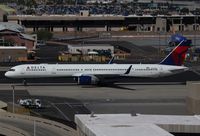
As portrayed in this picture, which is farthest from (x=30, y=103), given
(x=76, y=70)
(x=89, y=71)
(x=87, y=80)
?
(x=89, y=71)

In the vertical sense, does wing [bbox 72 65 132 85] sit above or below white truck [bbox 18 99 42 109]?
below

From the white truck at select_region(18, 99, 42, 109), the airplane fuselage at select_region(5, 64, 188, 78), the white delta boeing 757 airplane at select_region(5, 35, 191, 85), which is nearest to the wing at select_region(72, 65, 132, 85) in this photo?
the white delta boeing 757 airplane at select_region(5, 35, 191, 85)

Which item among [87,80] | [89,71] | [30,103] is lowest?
[87,80]

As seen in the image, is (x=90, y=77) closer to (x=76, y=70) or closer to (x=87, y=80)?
(x=87, y=80)

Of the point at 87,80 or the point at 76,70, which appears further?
the point at 76,70

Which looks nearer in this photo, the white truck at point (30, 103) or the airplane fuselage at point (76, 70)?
the white truck at point (30, 103)

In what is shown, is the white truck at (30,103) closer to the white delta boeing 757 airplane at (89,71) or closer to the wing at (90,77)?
the wing at (90,77)

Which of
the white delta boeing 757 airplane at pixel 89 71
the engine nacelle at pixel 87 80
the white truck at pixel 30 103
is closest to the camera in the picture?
the white truck at pixel 30 103

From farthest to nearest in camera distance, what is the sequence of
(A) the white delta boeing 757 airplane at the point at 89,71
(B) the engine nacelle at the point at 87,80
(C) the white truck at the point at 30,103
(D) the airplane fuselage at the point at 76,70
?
1. (D) the airplane fuselage at the point at 76,70
2. (A) the white delta boeing 757 airplane at the point at 89,71
3. (B) the engine nacelle at the point at 87,80
4. (C) the white truck at the point at 30,103

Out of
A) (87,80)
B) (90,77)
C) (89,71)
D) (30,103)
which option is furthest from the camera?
(89,71)

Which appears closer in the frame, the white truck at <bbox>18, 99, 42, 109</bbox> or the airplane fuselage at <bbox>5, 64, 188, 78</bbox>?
the white truck at <bbox>18, 99, 42, 109</bbox>

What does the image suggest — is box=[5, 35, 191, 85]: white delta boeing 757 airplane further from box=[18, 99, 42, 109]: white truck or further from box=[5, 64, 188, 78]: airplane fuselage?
box=[18, 99, 42, 109]: white truck

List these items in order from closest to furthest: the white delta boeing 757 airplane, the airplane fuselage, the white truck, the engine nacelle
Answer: the white truck → the engine nacelle → the white delta boeing 757 airplane → the airplane fuselage

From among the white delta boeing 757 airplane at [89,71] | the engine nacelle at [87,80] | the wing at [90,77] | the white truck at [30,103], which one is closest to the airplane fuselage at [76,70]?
the white delta boeing 757 airplane at [89,71]
